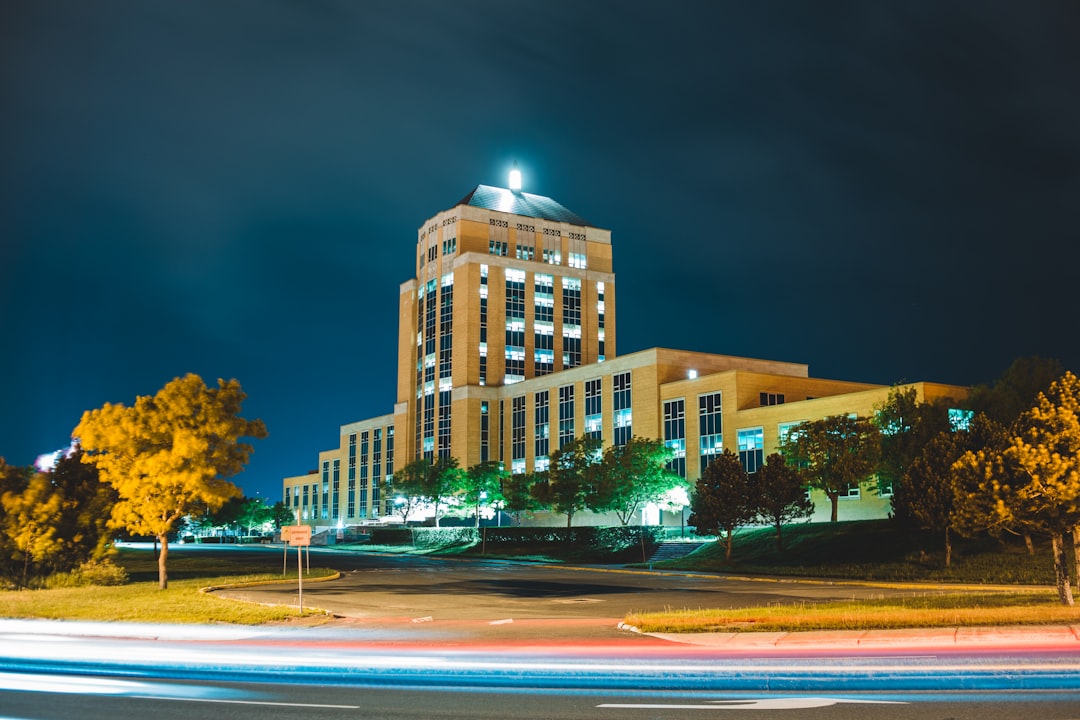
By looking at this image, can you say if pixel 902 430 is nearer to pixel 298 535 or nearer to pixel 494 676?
pixel 298 535

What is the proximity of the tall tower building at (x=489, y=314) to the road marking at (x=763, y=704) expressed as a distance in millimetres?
107195

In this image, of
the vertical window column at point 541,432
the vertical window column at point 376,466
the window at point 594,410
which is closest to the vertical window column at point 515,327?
the vertical window column at point 541,432

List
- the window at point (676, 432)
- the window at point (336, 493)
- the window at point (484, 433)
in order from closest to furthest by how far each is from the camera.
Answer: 1. the window at point (676, 432)
2. the window at point (484, 433)
3. the window at point (336, 493)

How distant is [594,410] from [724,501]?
153 ft

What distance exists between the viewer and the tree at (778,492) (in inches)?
2212

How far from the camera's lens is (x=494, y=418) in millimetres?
120500

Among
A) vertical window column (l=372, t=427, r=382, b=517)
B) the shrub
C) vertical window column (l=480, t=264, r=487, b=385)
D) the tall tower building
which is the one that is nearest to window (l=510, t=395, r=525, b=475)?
the tall tower building

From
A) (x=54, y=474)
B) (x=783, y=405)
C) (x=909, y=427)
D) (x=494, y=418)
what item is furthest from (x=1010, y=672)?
(x=494, y=418)

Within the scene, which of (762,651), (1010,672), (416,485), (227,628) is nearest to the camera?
(1010,672)

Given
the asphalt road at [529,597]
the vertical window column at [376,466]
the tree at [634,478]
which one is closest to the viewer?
the asphalt road at [529,597]

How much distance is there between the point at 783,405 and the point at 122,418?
57.1 m

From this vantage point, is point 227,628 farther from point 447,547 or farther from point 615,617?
point 447,547

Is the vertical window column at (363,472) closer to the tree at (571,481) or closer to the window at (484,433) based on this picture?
the window at (484,433)

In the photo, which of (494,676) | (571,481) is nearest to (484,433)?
(571,481)
